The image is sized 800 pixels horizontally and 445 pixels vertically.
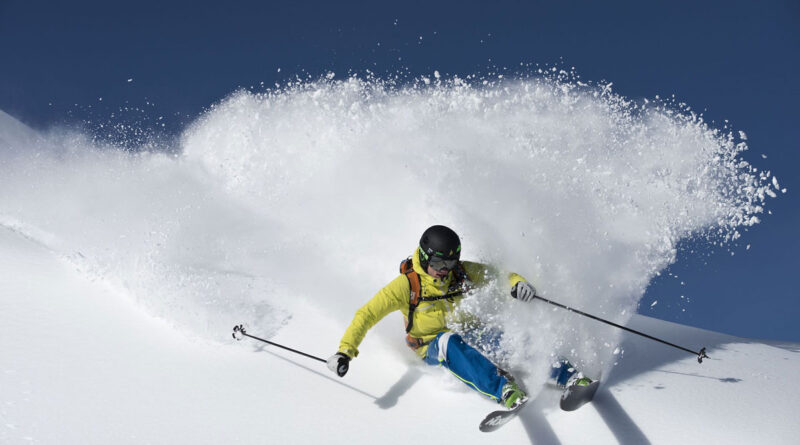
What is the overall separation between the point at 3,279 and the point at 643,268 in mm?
7146

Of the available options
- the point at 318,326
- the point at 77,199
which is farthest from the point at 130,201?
the point at 318,326

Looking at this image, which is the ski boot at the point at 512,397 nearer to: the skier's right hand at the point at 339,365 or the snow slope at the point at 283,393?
the snow slope at the point at 283,393

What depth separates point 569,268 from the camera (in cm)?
507

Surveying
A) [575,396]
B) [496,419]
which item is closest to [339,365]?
[496,419]

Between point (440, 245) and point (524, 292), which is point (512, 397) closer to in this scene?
point (524, 292)

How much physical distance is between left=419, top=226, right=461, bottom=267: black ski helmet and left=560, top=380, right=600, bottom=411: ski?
1367 mm

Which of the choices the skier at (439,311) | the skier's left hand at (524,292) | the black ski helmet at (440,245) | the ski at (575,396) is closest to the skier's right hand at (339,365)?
the skier at (439,311)

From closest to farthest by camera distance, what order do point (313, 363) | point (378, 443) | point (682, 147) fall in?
point (378, 443)
point (313, 363)
point (682, 147)

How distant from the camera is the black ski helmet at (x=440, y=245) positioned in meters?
3.89

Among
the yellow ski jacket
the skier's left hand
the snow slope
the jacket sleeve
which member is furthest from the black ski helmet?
the snow slope

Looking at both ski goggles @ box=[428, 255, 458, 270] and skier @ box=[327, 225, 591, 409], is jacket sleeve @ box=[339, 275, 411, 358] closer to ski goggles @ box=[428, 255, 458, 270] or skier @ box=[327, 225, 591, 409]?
skier @ box=[327, 225, 591, 409]

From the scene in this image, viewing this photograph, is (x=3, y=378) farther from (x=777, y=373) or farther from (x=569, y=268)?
(x=777, y=373)

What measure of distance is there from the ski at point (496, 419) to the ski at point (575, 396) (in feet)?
1.82

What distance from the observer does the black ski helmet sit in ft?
12.8
